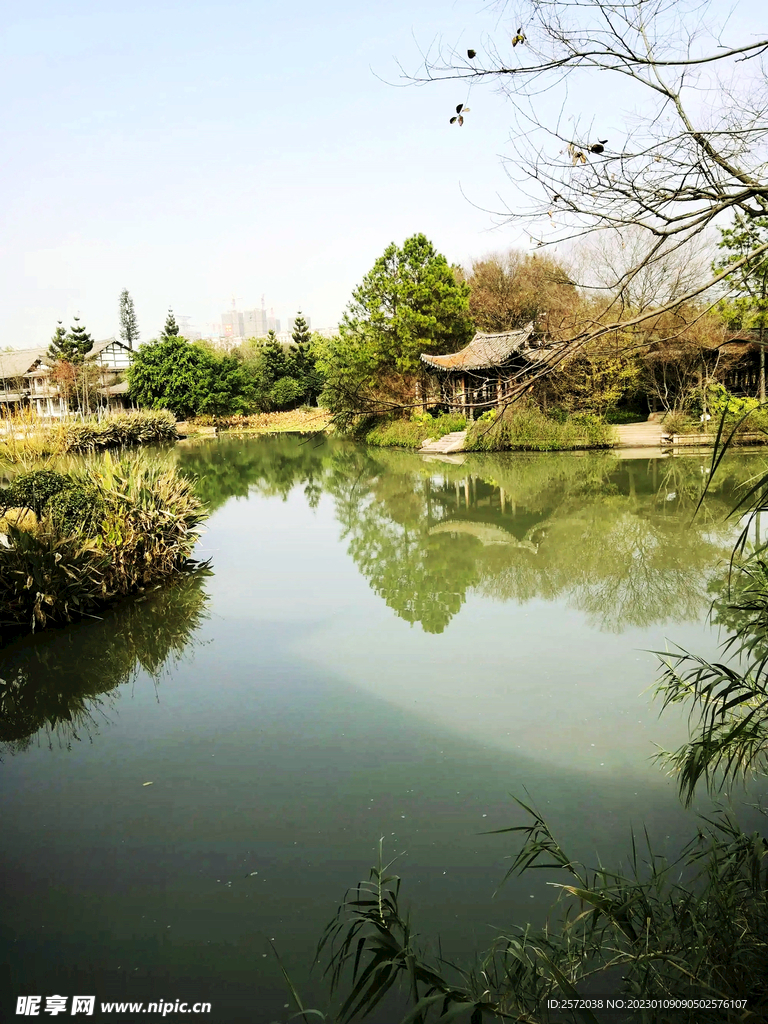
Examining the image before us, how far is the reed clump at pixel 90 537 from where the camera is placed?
6.75m

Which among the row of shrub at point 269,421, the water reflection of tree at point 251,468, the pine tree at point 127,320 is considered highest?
the pine tree at point 127,320

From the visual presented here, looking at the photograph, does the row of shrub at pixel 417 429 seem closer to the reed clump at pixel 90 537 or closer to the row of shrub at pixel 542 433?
the row of shrub at pixel 542 433

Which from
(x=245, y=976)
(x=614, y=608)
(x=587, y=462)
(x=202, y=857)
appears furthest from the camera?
(x=587, y=462)

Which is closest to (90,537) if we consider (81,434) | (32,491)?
(32,491)

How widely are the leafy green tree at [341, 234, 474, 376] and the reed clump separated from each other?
653 inches

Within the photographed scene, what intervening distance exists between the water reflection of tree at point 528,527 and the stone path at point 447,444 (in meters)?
1.29

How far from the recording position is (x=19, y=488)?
791cm

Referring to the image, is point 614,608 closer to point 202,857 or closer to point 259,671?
point 259,671

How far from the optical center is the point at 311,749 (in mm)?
4492

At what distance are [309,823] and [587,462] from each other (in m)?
14.5

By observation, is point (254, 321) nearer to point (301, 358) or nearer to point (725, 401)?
point (301, 358)

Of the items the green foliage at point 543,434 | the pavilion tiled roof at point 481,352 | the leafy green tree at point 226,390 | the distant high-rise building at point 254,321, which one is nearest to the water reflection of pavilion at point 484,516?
the green foliage at point 543,434

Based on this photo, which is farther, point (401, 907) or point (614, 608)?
point (614, 608)

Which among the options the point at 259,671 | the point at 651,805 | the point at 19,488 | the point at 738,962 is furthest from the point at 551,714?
the point at 19,488
